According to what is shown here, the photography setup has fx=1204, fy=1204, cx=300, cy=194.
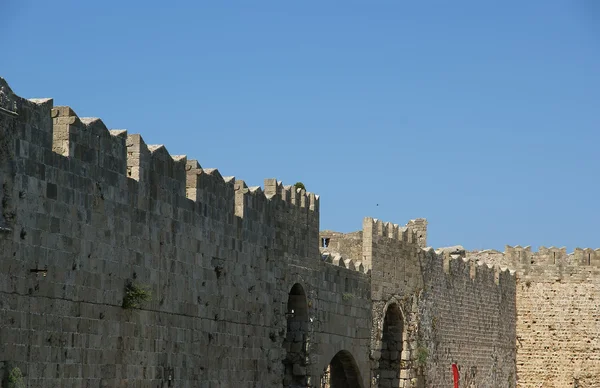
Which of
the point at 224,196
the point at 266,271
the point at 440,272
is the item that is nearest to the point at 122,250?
the point at 224,196

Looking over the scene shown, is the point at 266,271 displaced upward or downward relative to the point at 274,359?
upward

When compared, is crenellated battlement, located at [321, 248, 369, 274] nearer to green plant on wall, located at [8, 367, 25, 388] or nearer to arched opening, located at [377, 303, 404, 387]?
arched opening, located at [377, 303, 404, 387]

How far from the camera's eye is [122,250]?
17.7m

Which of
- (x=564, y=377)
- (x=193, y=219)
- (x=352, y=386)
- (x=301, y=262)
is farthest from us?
(x=564, y=377)

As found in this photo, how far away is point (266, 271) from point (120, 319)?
6.01 meters

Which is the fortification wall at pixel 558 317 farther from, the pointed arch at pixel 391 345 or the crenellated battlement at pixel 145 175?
the crenellated battlement at pixel 145 175

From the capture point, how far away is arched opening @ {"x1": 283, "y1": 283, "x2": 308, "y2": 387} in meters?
24.7

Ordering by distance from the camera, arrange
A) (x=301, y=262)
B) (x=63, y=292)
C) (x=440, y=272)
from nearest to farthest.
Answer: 1. (x=63, y=292)
2. (x=301, y=262)
3. (x=440, y=272)

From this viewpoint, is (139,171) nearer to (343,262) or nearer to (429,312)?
(343,262)

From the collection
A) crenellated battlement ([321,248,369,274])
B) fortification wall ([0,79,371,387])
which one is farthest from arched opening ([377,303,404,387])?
fortification wall ([0,79,371,387])

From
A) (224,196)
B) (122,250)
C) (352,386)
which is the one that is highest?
(224,196)

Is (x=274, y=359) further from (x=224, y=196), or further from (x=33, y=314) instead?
(x=33, y=314)

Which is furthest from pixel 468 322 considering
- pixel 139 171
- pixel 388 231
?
pixel 139 171

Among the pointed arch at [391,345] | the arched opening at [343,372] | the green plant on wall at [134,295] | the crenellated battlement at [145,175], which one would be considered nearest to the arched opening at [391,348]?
the pointed arch at [391,345]
